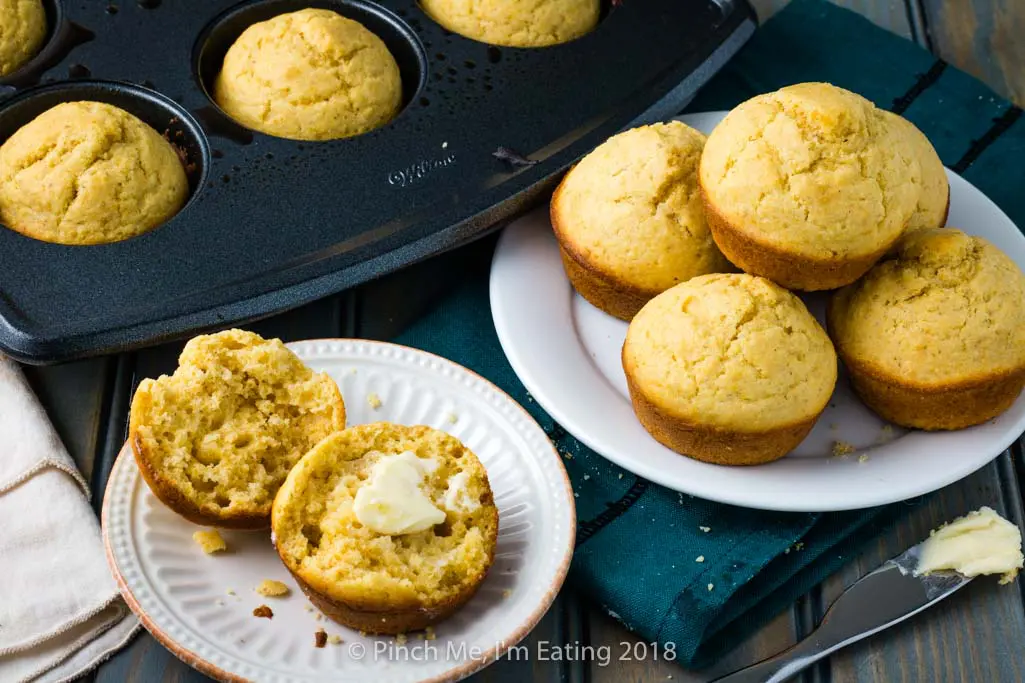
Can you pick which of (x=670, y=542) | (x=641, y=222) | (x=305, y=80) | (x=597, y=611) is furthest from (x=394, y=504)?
(x=305, y=80)

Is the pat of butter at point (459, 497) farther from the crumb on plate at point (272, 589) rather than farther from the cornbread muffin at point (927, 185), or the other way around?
the cornbread muffin at point (927, 185)

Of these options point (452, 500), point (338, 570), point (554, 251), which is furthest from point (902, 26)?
point (338, 570)

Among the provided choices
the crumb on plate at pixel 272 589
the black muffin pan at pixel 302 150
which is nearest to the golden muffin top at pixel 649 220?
the black muffin pan at pixel 302 150

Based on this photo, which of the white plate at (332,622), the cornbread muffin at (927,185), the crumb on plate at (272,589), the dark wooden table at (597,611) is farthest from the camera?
the cornbread muffin at (927,185)

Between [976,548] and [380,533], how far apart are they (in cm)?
119

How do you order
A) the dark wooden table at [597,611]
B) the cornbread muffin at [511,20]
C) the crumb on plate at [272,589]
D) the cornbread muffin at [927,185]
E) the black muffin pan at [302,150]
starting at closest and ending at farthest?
the crumb on plate at [272,589] → the dark wooden table at [597,611] → the black muffin pan at [302,150] → the cornbread muffin at [927,185] → the cornbread muffin at [511,20]

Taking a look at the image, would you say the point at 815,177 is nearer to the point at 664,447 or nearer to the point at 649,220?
the point at 649,220

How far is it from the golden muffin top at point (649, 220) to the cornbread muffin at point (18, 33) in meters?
1.47

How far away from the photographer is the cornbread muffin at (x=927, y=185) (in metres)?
2.42

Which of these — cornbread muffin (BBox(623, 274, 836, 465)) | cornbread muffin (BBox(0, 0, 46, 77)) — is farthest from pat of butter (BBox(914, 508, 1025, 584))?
cornbread muffin (BBox(0, 0, 46, 77))

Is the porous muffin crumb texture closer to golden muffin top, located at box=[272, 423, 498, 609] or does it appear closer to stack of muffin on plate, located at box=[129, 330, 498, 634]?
stack of muffin on plate, located at box=[129, 330, 498, 634]

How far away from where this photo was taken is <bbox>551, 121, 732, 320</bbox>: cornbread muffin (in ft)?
7.88

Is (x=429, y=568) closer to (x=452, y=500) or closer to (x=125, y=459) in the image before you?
(x=452, y=500)

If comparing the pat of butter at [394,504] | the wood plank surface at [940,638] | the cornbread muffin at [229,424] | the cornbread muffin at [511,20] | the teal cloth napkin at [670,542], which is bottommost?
the wood plank surface at [940,638]
